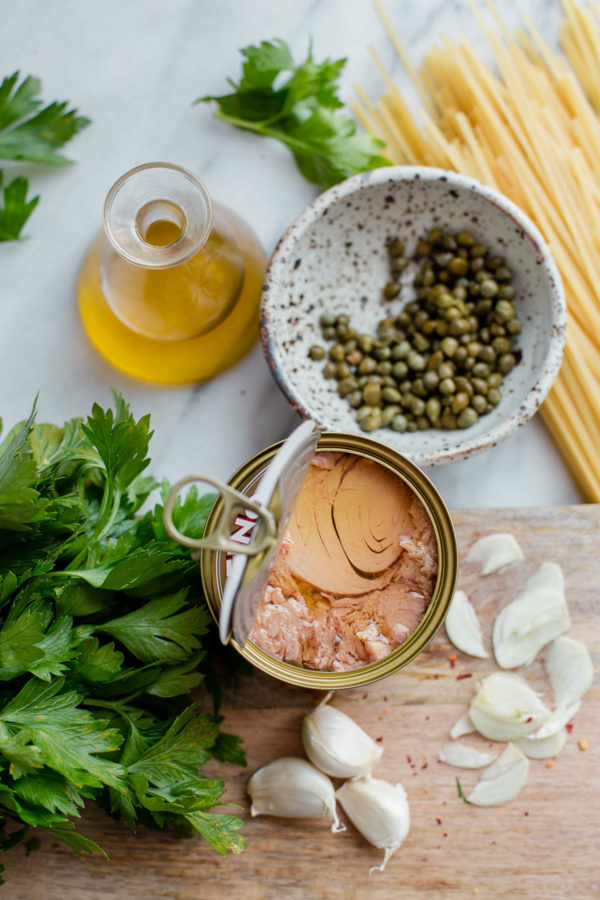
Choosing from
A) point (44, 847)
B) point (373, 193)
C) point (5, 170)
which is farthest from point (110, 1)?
point (44, 847)

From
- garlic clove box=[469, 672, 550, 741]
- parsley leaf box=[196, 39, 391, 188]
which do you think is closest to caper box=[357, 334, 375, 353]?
parsley leaf box=[196, 39, 391, 188]

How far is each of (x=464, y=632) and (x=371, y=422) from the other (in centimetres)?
44

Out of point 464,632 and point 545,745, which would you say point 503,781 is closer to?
point 545,745

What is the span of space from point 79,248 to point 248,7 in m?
0.65

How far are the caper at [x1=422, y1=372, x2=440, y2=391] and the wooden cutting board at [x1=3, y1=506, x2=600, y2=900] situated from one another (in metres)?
0.49

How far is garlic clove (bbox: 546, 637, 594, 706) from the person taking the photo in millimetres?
1461

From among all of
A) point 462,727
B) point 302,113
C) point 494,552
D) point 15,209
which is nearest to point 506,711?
point 462,727

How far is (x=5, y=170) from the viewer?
1.67 metres

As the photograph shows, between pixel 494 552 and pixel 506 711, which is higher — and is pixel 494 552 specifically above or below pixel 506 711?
above

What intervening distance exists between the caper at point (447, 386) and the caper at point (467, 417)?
0.05 m

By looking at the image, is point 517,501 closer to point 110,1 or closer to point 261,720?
point 261,720

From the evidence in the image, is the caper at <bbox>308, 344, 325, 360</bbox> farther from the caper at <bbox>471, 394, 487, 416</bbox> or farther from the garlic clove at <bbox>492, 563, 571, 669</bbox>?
the garlic clove at <bbox>492, 563, 571, 669</bbox>

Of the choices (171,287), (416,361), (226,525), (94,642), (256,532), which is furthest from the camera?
(416,361)

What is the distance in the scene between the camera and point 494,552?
150 cm
